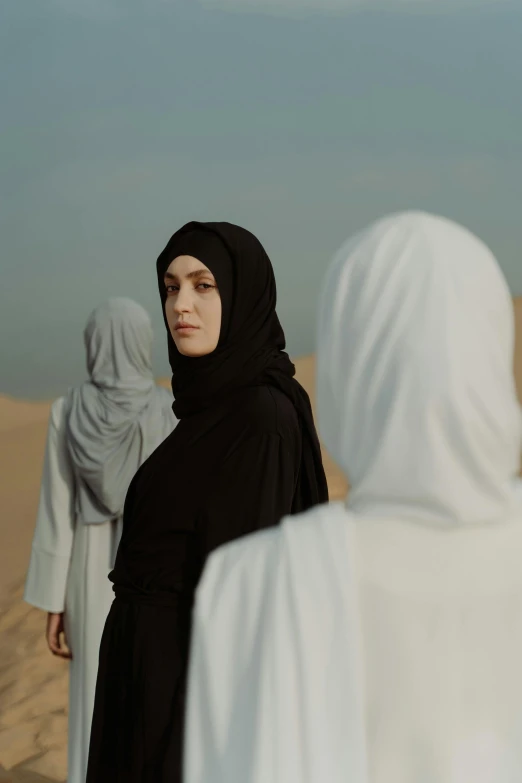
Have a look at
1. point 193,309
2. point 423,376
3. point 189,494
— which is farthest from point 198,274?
point 423,376

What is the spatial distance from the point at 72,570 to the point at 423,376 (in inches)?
106

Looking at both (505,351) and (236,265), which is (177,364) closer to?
(236,265)

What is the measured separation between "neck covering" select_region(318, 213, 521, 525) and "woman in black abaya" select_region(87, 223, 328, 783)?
1.04 m

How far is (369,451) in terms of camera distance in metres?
1.25

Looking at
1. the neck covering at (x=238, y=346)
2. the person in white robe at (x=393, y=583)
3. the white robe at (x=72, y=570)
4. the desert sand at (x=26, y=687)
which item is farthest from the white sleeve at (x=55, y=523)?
the person in white robe at (x=393, y=583)

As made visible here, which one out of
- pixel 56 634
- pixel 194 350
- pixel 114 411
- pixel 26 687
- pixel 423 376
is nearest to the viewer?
pixel 423 376

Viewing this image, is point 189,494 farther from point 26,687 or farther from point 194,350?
point 26,687

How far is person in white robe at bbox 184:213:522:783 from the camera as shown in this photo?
1226mm

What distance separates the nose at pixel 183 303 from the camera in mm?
2488

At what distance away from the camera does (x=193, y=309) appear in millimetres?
2502

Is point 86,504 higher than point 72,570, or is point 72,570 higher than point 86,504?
point 86,504

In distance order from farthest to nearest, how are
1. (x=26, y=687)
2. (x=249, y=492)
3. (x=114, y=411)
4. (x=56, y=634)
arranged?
(x=26, y=687) < (x=114, y=411) < (x=56, y=634) < (x=249, y=492)

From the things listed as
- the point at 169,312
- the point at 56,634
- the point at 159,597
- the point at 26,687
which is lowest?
the point at 26,687

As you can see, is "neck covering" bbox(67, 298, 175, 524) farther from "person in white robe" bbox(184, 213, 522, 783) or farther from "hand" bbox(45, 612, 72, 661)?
"person in white robe" bbox(184, 213, 522, 783)
